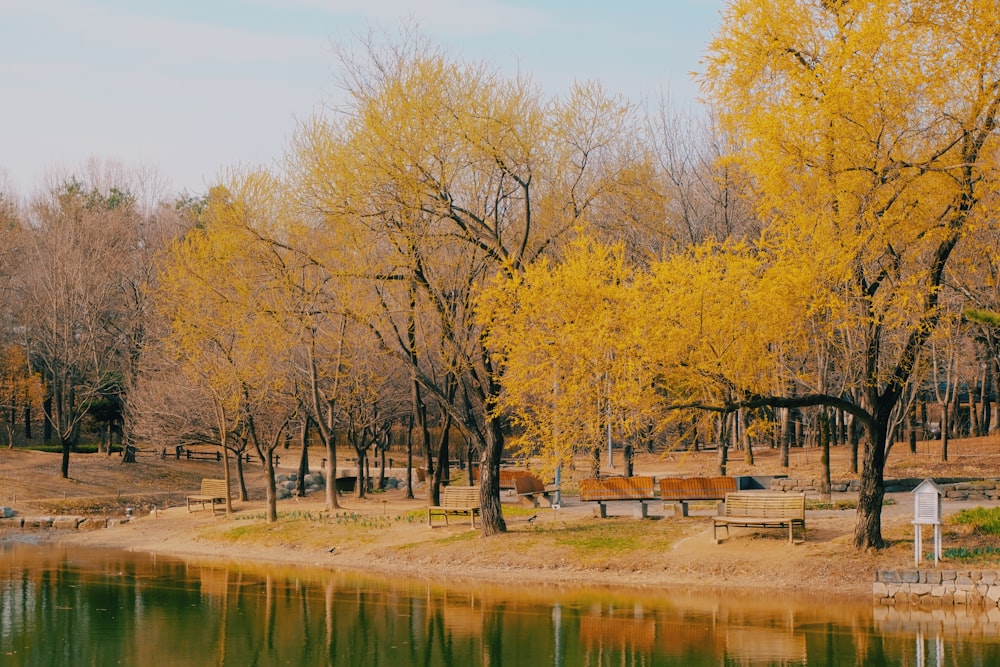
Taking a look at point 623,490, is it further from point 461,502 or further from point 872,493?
point 872,493

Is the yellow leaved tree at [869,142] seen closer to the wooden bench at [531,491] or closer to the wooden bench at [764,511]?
the wooden bench at [764,511]

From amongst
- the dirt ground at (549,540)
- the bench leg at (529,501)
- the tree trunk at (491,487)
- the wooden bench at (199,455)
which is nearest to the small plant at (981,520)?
the dirt ground at (549,540)

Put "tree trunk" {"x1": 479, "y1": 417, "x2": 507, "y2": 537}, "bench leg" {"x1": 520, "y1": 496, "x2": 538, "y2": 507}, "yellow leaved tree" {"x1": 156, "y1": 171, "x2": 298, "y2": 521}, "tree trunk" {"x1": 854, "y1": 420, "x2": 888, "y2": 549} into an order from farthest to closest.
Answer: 1. "bench leg" {"x1": 520, "y1": 496, "x2": 538, "y2": 507}
2. "yellow leaved tree" {"x1": 156, "y1": 171, "x2": 298, "y2": 521}
3. "tree trunk" {"x1": 479, "y1": 417, "x2": 507, "y2": 537}
4. "tree trunk" {"x1": 854, "y1": 420, "x2": 888, "y2": 549}

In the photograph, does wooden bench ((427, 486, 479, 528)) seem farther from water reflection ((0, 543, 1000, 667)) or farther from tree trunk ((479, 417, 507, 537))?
water reflection ((0, 543, 1000, 667))

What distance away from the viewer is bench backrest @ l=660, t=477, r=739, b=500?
2530 cm

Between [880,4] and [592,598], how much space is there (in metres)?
11.4

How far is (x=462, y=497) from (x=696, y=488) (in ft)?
18.3

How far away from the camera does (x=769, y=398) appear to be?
19406mm

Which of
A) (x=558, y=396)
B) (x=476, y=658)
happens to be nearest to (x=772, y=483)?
(x=558, y=396)

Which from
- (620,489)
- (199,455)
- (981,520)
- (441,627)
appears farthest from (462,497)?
(199,455)

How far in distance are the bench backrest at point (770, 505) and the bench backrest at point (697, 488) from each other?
3.23 m

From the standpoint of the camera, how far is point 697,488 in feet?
83.4

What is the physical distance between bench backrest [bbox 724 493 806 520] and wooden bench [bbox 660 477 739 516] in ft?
10.5

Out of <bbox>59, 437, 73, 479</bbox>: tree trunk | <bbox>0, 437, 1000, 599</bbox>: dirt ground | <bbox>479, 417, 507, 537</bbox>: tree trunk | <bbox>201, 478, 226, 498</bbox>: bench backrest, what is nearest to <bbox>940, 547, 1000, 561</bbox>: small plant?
<bbox>0, 437, 1000, 599</bbox>: dirt ground
